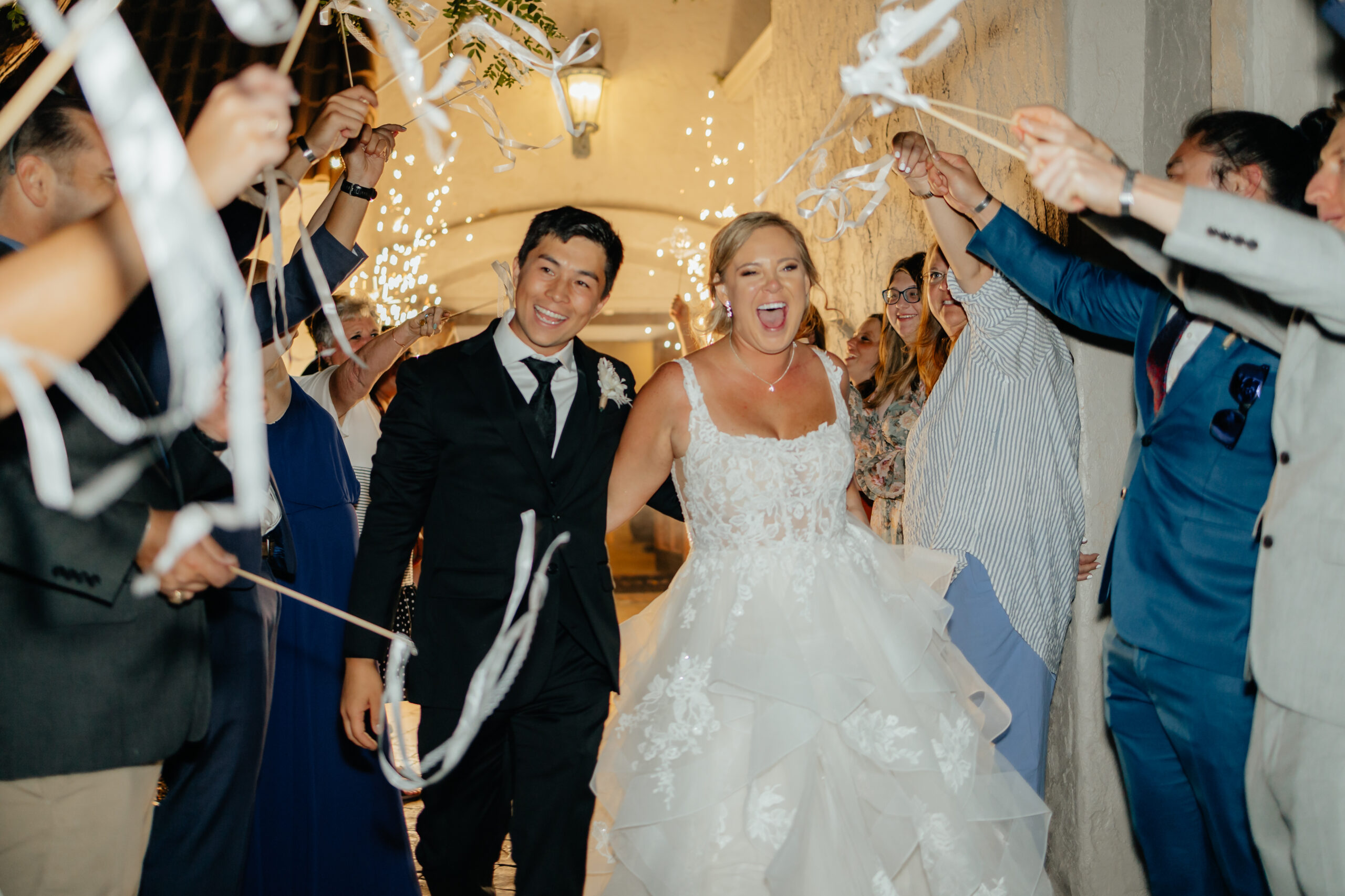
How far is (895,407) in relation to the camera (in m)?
3.06

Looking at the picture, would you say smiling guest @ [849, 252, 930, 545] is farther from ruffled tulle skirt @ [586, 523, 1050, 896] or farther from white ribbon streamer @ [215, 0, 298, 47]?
white ribbon streamer @ [215, 0, 298, 47]

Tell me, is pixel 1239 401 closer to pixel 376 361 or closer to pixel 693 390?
pixel 693 390

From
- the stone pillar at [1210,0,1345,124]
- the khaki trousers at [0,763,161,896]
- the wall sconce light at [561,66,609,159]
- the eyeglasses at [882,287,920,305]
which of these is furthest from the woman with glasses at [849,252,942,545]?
the wall sconce light at [561,66,609,159]

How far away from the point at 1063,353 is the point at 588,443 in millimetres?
1260

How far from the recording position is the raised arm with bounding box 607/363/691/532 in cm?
212

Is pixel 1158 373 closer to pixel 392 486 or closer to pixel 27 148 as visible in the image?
pixel 392 486

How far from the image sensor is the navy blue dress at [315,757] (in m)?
2.37

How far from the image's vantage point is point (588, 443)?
2.12 m

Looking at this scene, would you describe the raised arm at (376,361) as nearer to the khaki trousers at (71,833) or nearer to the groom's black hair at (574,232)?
the groom's black hair at (574,232)

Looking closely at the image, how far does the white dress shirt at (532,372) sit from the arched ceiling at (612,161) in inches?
241

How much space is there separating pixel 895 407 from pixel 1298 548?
5.54 ft

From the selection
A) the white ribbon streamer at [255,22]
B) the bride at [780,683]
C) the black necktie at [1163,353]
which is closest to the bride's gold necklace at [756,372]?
the bride at [780,683]

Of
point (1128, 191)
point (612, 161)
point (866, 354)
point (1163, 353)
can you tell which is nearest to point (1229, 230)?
point (1128, 191)

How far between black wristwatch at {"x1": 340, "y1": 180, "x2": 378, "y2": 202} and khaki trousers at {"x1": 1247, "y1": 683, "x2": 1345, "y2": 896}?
201 centimetres
